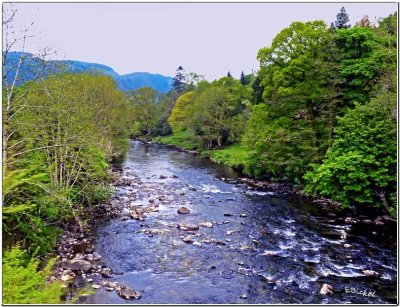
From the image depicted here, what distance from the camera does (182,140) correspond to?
62500 millimetres

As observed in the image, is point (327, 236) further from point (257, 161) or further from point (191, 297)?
point (257, 161)

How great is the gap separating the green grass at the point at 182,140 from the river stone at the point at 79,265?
132 feet

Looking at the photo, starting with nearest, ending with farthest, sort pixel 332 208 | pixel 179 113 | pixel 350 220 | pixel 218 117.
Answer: pixel 350 220
pixel 332 208
pixel 218 117
pixel 179 113

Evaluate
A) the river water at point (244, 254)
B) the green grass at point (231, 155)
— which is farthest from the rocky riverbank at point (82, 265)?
the green grass at point (231, 155)

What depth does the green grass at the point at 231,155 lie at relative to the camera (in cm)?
3809

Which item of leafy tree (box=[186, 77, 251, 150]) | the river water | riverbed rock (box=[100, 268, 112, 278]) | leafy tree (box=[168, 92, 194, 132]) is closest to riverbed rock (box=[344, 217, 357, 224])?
the river water

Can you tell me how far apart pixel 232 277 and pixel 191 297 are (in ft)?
6.71

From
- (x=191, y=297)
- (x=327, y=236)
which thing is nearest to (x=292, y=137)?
(x=327, y=236)

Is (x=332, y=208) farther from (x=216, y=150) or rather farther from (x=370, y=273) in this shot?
(x=216, y=150)

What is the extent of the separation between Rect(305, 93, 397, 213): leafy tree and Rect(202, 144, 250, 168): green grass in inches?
562

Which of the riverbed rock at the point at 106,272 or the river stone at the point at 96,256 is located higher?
the river stone at the point at 96,256

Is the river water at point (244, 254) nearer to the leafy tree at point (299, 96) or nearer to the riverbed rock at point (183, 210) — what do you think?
the riverbed rock at point (183, 210)

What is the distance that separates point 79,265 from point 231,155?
3062cm

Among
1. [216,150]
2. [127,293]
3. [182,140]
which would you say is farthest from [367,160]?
[182,140]
